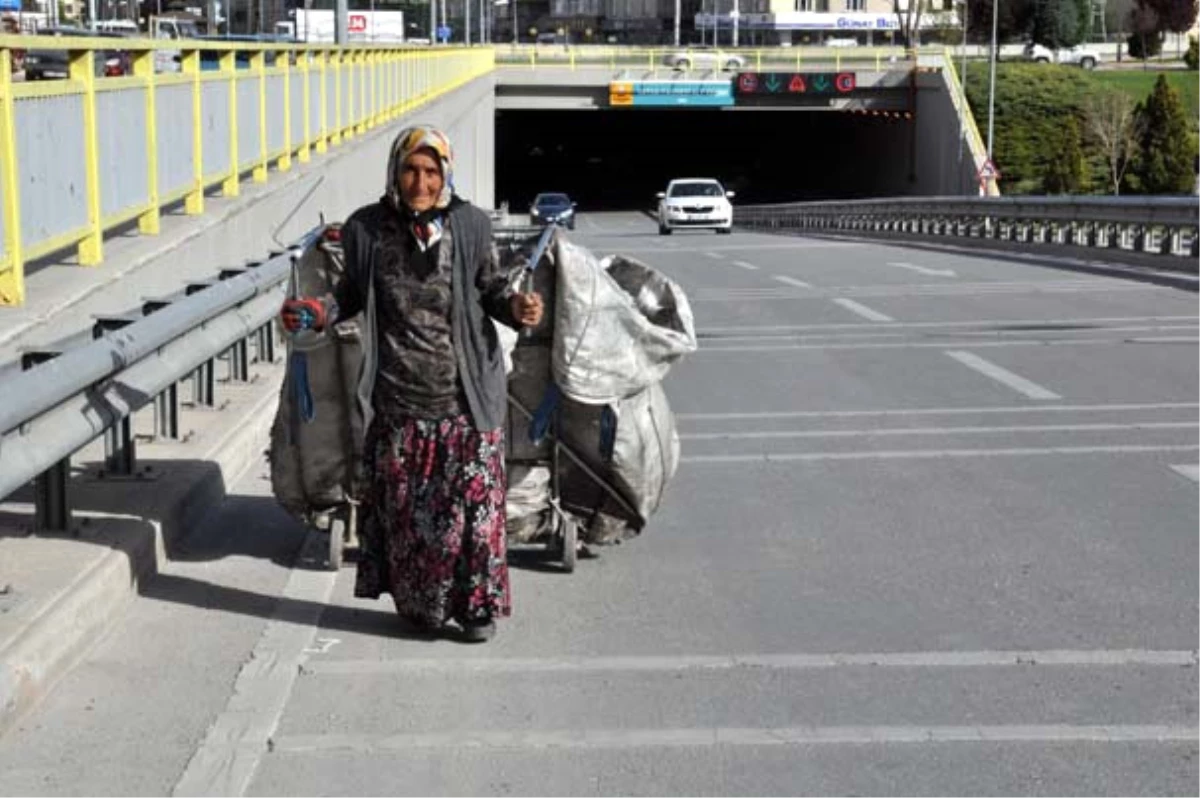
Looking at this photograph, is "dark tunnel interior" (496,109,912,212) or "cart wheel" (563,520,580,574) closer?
"cart wheel" (563,520,580,574)

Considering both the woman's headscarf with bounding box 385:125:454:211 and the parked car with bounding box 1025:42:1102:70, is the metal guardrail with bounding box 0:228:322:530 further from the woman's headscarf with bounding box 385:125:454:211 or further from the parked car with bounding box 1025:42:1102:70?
the parked car with bounding box 1025:42:1102:70

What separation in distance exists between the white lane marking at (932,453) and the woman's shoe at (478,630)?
4.09 m

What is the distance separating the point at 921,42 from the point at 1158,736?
129 metres

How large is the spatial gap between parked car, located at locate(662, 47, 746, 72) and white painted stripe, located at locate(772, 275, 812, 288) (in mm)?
61388

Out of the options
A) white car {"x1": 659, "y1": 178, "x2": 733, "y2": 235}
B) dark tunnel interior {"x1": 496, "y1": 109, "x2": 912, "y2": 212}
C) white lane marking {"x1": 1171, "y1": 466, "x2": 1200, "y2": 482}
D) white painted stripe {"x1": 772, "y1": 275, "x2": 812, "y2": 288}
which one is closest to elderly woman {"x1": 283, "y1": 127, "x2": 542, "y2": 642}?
white lane marking {"x1": 1171, "y1": 466, "x2": 1200, "y2": 482}

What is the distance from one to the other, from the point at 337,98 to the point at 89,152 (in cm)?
1523

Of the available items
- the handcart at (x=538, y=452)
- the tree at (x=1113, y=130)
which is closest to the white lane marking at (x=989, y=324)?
the handcart at (x=538, y=452)

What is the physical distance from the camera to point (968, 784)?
18.1ft

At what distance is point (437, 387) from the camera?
6.97 m

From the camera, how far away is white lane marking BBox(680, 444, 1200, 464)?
437 inches

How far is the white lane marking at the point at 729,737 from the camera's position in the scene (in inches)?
232

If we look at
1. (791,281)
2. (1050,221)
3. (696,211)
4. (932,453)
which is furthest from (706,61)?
(932,453)

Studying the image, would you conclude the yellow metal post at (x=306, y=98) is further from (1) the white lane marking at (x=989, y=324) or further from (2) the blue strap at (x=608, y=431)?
(2) the blue strap at (x=608, y=431)

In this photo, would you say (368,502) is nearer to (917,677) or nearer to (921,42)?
(917,677)
